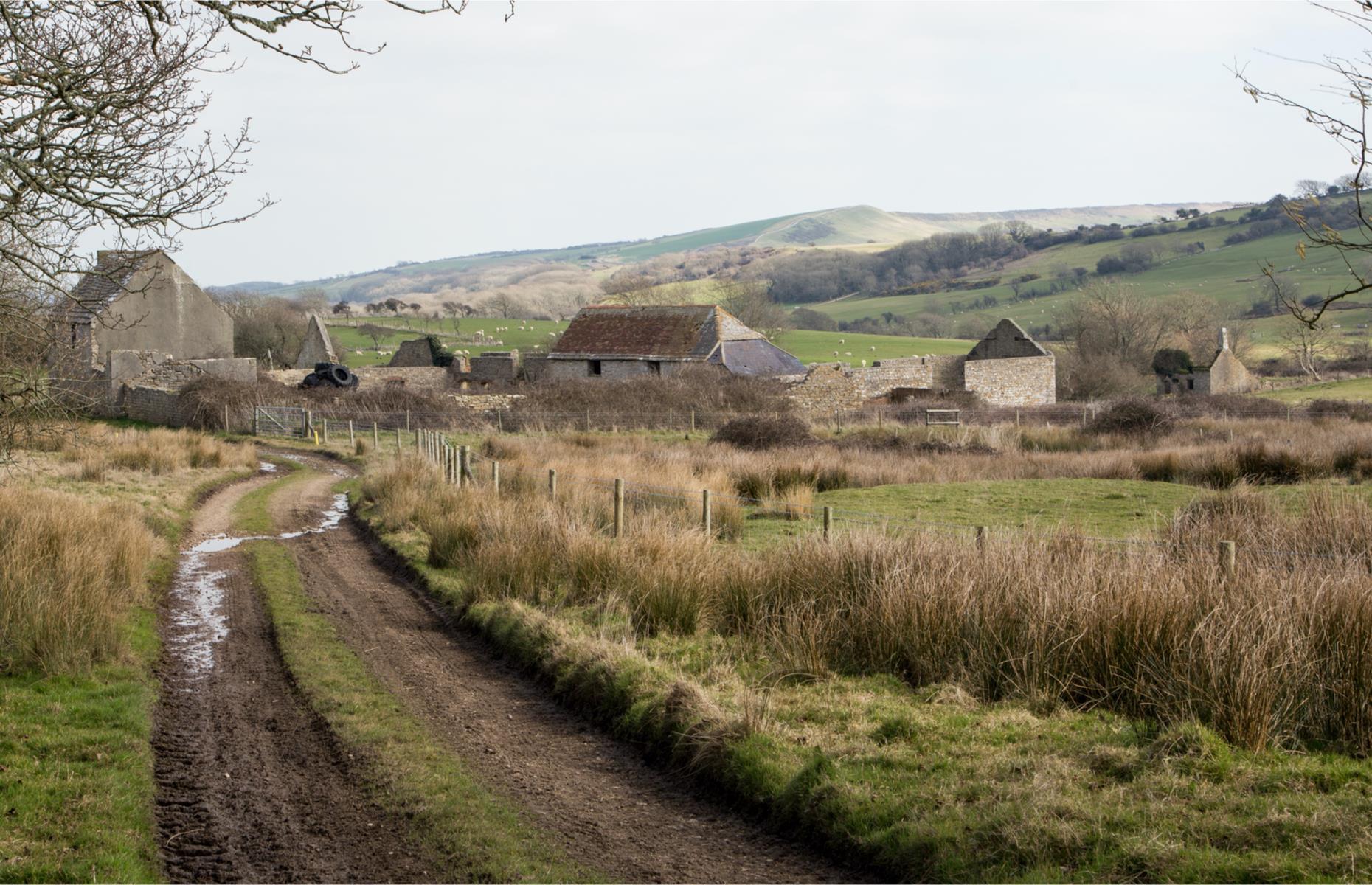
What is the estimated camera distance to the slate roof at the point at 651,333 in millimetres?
48344

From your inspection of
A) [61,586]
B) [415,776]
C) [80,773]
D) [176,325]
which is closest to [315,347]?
[176,325]

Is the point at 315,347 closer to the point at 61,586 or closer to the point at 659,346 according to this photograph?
the point at 659,346

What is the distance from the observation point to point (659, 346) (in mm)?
49031

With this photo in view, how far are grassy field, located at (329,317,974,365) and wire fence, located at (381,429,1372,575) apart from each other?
5541cm

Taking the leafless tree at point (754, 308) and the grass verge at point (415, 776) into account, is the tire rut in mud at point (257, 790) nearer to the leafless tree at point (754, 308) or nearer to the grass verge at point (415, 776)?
the grass verge at point (415, 776)

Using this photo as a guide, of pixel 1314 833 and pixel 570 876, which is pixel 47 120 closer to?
pixel 570 876

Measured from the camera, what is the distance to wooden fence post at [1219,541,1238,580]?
25.3 ft

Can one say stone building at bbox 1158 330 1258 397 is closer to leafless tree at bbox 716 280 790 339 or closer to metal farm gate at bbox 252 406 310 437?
leafless tree at bbox 716 280 790 339

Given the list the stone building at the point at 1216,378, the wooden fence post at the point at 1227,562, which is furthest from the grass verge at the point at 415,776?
the stone building at the point at 1216,378

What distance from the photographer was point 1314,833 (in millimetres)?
4820

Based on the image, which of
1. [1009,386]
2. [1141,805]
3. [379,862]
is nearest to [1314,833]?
[1141,805]

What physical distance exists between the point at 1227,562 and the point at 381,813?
20.2 ft

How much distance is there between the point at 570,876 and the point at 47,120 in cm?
695

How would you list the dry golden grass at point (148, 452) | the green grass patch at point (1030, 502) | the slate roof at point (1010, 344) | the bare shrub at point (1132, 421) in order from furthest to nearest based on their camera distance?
the slate roof at point (1010, 344)
the bare shrub at point (1132, 421)
the dry golden grass at point (148, 452)
the green grass patch at point (1030, 502)
